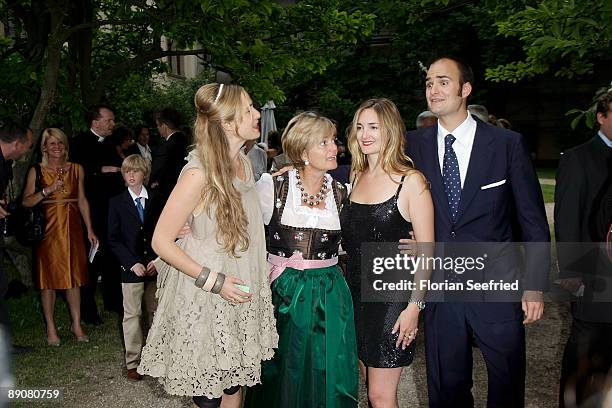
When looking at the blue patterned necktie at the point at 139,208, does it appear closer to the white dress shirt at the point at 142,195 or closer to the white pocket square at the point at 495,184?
the white dress shirt at the point at 142,195

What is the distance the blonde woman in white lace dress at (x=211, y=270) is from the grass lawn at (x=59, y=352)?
240cm

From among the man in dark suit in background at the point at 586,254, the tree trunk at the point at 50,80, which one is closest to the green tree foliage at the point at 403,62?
the tree trunk at the point at 50,80

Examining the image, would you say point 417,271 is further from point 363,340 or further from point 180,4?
point 180,4

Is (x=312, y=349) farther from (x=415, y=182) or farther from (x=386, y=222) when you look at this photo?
(x=415, y=182)

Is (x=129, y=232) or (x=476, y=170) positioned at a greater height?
(x=476, y=170)

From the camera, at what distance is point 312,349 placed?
349cm

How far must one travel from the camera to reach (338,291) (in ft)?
11.6

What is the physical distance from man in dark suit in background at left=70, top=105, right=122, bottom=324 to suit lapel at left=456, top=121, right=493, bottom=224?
4.79 metres

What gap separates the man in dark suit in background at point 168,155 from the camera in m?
7.04

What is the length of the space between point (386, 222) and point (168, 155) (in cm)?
429

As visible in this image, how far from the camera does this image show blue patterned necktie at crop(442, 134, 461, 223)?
3.47 meters

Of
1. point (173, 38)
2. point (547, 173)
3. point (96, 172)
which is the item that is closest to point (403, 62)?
point (547, 173)

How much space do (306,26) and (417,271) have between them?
7903 millimetres

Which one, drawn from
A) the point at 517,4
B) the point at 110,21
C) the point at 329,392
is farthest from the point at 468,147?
the point at 517,4
